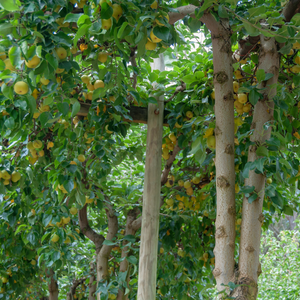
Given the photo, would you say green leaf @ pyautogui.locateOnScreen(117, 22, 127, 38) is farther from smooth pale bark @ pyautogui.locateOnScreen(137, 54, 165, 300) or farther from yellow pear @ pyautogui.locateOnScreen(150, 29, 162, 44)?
smooth pale bark @ pyautogui.locateOnScreen(137, 54, 165, 300)

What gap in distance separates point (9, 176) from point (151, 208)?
76 centimetres

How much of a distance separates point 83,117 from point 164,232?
0.98m

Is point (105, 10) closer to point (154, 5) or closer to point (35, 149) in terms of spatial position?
point (154, 5)

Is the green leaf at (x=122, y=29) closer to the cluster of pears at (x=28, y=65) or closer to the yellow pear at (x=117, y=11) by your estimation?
the yellow pear at (x=117, y=11)

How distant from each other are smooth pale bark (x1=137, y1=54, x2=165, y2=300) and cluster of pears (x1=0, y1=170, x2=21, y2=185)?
2.25 ft

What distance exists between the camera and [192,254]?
2.32 meters

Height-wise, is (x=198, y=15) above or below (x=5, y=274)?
above

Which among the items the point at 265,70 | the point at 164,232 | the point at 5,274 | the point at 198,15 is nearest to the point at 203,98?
the point at 265,70

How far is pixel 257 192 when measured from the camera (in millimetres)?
1202

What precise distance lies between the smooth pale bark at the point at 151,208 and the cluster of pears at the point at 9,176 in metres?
0.69

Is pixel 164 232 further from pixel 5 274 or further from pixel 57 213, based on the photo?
pixel 5 274

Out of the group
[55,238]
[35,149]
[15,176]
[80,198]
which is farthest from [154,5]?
[55,238]

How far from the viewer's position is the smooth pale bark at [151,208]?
1.68 m

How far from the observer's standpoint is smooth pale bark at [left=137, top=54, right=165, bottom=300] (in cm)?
168
